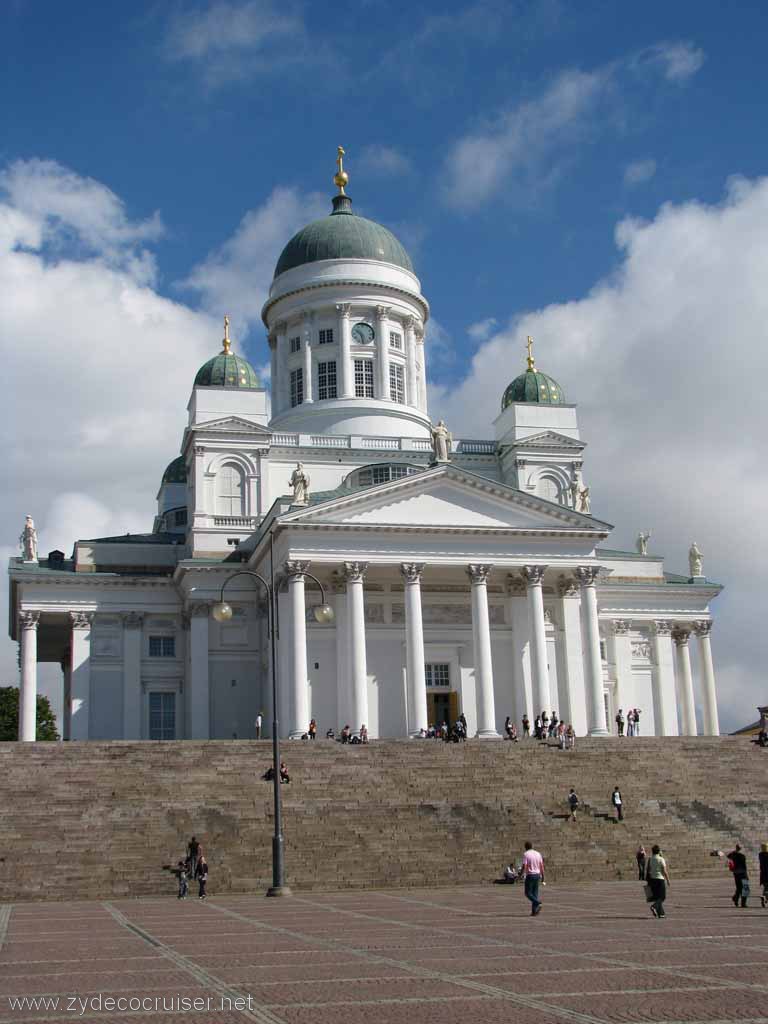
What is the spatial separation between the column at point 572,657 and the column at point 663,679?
334 inches

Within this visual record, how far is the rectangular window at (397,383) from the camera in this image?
70562 mm

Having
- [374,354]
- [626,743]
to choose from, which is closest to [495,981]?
[626,743]

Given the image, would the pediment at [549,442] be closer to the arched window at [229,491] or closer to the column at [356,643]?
the arched window at [229,491]

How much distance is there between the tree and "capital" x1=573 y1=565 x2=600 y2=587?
147ft

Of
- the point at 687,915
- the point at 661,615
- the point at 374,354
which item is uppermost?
the point at 374,354

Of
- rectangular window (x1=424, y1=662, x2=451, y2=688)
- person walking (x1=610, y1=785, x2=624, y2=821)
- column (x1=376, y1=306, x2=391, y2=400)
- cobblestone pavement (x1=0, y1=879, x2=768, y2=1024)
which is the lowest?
cobblestone pavement (x1=0, y1=879, x2=768, y2=1024)

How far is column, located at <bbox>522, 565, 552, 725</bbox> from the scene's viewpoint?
173 feet

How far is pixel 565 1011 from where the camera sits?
1295cm

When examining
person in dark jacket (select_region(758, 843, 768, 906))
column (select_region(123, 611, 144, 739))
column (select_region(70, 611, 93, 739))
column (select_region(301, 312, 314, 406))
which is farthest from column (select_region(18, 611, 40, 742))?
person in dark jacket (select_region(758, 843, 768, 906))

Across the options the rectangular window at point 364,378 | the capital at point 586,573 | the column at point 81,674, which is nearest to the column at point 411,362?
the rectangular window at point 364,378

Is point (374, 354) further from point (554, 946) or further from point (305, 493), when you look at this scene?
point (554, 946)

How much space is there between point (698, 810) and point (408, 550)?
1715 cm

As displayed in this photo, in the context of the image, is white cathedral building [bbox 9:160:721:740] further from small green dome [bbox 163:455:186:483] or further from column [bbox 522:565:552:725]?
small green dome [bbox 163:455:186:483]

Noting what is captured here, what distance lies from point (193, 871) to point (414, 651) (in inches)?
803
